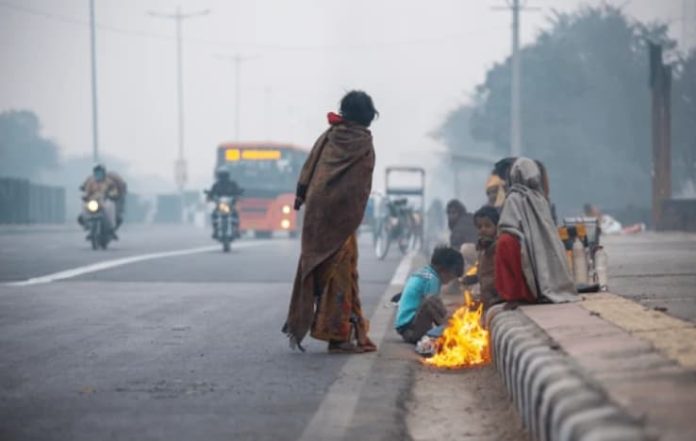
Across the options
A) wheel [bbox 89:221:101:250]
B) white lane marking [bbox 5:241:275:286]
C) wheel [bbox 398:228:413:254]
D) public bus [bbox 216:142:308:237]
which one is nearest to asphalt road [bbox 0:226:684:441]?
white lane marking [bbox 5:241:275:286]

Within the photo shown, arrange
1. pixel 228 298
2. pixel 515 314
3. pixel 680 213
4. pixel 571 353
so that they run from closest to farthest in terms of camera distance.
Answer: pixel 571 353 < pixel 515 314 < pixel 228 298 < pixel 680 213

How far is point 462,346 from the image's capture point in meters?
9.42

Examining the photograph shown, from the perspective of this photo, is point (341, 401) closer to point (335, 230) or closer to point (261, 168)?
point (335, 230)

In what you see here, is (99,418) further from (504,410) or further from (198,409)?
(504,410)

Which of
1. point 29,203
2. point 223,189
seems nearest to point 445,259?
point 223,189

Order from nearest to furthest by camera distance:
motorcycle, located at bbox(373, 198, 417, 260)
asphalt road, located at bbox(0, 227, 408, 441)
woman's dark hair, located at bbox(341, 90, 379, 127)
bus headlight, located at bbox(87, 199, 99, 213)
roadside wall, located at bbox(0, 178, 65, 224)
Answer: asphalt road, located at bbox(0, 227, 408, 441)
woman's dark hair, located at bbox(341, 90, 379, 127)
motorcycle, located at bbox(373, 198, 417, 260)
bus headlight, located at bbox(87, 199, 99, 213)
roadside wall, located at bbox(0, 178, 65, 224)

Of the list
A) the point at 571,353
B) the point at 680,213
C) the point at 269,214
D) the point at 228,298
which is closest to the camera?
the point at 571,353

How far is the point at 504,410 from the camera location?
7191 mm

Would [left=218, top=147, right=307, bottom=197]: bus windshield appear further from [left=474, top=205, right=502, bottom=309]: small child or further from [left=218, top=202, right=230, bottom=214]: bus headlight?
[left=474, top=205, right=502, bottom=309]: small child

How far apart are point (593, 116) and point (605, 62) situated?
262 cm

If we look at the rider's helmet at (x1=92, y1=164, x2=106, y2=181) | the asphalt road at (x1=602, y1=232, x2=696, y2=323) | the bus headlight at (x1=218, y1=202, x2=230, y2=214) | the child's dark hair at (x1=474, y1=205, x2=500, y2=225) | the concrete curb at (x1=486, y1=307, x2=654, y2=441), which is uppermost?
the rider's helmet at (x1=92, y1=164, x2=106, y2=181)

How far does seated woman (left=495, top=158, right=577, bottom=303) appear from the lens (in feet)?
29.7

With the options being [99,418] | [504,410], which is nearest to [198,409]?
[99,418]

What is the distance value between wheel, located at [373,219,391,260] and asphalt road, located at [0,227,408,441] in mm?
8466
